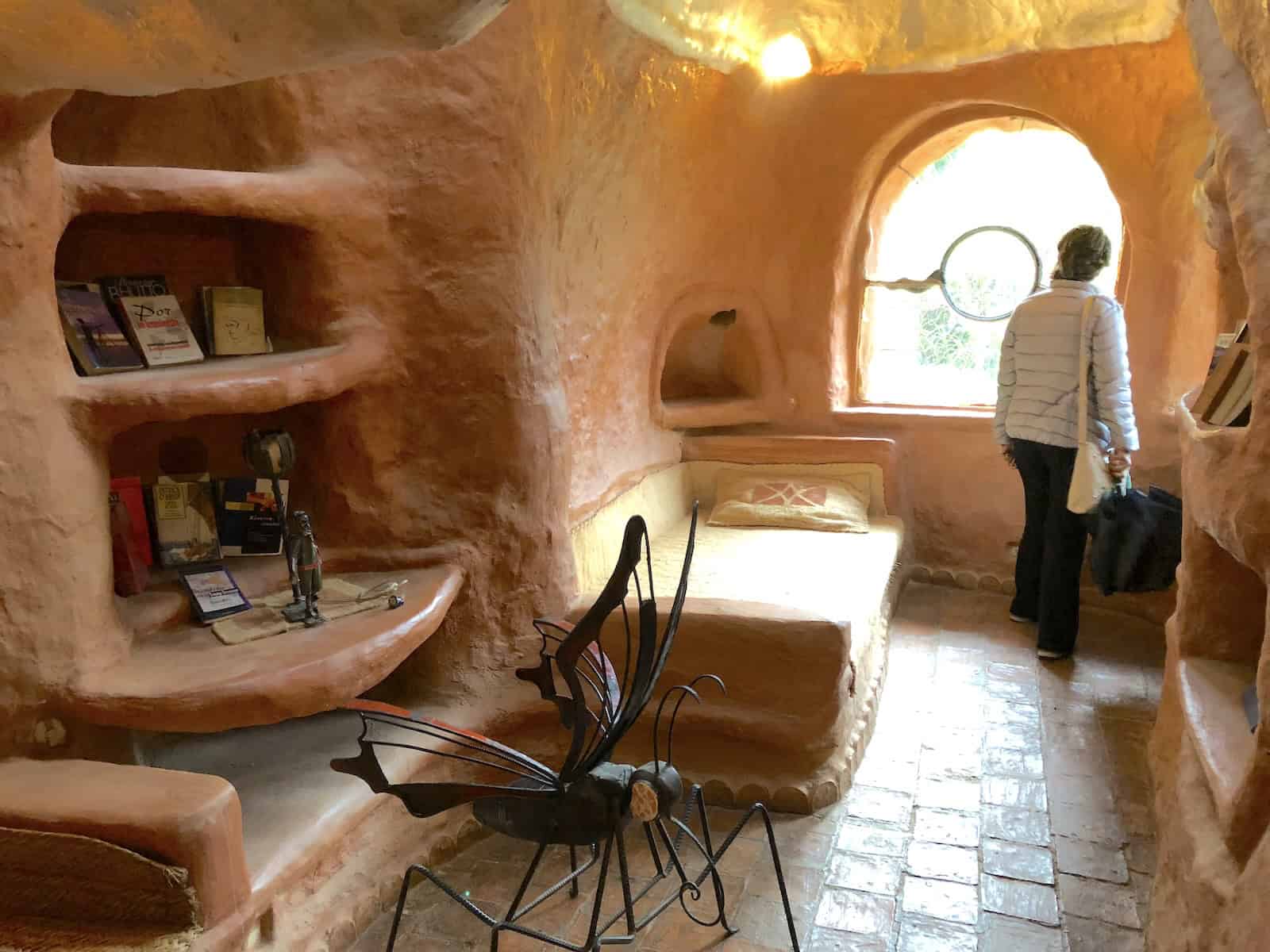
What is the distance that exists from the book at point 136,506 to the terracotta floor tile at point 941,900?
2323 millimetres

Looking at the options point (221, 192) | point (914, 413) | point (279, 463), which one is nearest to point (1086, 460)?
point (914, 413)

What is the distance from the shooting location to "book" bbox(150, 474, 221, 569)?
9.11ft

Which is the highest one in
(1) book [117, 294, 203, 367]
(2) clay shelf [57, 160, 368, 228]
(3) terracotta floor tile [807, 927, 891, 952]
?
(2) clay shelf [57, 160, 368, 228]

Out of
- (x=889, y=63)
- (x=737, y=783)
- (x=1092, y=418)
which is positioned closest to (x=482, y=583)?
(x=737, y=783)

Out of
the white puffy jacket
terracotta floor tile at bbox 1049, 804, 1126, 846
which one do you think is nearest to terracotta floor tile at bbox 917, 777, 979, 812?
terracotta floor tile at bbox 1049, 804, 1126, 846

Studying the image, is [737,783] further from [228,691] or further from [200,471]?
[200,471]

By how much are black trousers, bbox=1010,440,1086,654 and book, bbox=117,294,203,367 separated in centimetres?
318

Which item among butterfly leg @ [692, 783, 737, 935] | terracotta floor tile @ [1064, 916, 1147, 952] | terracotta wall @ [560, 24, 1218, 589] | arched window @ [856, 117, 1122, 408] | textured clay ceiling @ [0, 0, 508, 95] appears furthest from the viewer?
arched window @ [856, 117, 1122, 408]

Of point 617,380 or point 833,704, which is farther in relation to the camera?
point 617,380

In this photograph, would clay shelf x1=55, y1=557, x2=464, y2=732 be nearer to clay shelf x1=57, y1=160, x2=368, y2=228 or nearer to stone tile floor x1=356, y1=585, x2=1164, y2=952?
stone tile floor x1=356, y1=585, x2=1164, y2=952

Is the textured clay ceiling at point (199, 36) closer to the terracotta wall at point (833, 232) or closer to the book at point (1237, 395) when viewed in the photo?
the terracotta wall at point (833, 232)

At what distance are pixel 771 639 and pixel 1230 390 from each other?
4.86 feet

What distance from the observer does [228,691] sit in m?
2.24

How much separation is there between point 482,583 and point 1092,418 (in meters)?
2.46
